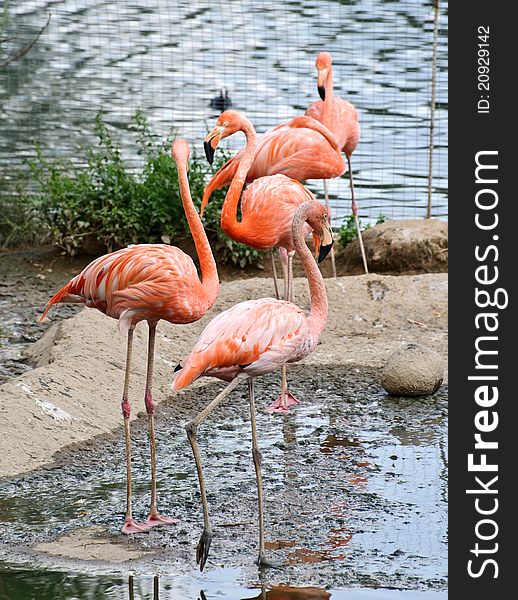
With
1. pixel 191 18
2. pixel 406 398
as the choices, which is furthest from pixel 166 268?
pixel 191 18

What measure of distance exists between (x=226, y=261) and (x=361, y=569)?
5.49 meters

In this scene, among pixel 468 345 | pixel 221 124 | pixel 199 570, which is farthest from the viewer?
pixel 221 124

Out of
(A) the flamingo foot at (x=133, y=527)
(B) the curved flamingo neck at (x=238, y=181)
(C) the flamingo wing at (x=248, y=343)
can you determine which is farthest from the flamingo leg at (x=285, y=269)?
(A) the flamingo foot at (x=133, y=527)

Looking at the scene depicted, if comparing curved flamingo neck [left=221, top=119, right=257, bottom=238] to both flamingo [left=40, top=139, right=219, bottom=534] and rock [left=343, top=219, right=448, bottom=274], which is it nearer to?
flamingo [left=40, top=139, right=219, bottom=534]

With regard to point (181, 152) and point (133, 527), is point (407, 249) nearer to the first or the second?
point (181, 152)

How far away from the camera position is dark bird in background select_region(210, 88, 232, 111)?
10.7m

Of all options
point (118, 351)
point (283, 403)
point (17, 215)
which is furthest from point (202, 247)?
point (17, 215)

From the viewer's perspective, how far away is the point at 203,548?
4070 millimetres

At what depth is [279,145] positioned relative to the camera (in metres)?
7.25

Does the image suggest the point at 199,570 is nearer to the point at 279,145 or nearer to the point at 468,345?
the point at 468,345

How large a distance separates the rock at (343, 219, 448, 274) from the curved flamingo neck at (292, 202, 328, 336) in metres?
4.65

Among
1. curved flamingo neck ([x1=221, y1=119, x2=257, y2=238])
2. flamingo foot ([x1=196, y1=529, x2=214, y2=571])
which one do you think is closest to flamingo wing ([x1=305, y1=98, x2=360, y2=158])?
curved flamingo neck ([x1=221, y1=119, x2=257, y2=238])

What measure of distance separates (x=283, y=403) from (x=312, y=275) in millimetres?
A: 1929

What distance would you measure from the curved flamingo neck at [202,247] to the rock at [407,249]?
14.6 feet
